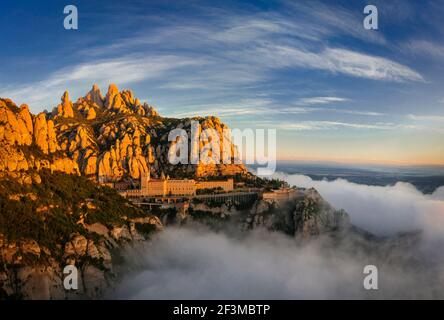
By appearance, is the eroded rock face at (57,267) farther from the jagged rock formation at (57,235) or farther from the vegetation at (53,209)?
the vegetation at (53,209)

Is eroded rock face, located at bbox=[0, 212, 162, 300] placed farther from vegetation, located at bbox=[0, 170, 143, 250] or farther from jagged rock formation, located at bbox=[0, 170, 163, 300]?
vegetation, located at bbox=[0, 170, 143, 250]

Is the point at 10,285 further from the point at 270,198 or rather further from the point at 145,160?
the point at 145,160

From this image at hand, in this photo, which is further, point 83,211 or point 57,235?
point 83,211

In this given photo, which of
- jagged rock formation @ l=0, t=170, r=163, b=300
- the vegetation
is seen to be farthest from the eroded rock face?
the vegetation

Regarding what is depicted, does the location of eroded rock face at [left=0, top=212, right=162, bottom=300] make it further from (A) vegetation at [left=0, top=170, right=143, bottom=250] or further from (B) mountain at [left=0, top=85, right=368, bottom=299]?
(A) vegetation at [left=0, top=170, right=143, bottom=250]

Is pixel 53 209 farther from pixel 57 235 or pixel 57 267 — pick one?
pixel 57 267

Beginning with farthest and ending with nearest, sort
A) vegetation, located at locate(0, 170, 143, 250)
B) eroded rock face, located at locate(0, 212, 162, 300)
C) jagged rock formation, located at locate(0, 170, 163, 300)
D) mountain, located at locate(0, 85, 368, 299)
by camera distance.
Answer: vegetation, located at locate(0, 170, 143, 250) < mountain, located at locate(0, 85, 368, 299) < jagged rock formation, located at locate(0, 170, 163, 300) < eroded rock face, located at locate(0, 212, 162, 300)

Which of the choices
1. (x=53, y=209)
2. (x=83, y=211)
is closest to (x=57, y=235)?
(x=53, y=209)

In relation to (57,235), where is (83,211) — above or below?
above

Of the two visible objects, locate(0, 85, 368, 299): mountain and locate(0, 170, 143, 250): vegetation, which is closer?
locate(0, 85, 368, 299): mountain

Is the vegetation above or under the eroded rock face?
above

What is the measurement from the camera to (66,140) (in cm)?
18075

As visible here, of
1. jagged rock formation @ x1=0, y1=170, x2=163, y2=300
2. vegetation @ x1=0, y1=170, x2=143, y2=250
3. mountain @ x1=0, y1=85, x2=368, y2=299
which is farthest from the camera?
vegetation @ x1=0, y1=170, x2=143, y2=250
